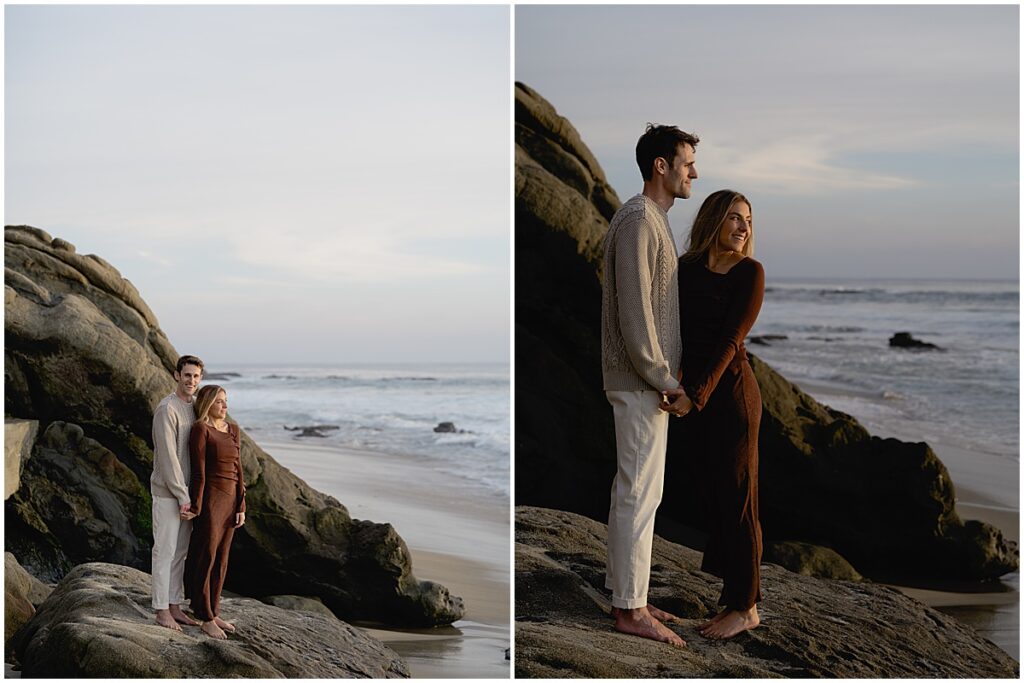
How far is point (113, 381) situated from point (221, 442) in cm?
85

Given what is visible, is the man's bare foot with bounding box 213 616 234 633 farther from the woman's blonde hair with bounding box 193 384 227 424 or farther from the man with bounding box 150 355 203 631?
the woman's blonde hair with bounding box 193 384 227 424

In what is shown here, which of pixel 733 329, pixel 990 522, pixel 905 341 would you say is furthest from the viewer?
pixel 905 341

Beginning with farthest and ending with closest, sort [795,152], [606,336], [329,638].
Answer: [795,152], [329,638], [606,336]

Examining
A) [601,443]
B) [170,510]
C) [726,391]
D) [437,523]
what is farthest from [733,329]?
[170,510]

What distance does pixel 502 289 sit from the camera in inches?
231

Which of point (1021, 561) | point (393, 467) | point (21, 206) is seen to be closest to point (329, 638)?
point (393, 467)

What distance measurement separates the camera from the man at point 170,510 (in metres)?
4.99

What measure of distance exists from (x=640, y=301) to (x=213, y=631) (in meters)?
2.14

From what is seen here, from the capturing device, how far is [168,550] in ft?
16.4

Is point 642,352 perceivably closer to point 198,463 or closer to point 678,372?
point 678,372

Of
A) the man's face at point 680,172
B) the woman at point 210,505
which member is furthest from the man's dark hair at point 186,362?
the man's face at point 680,172

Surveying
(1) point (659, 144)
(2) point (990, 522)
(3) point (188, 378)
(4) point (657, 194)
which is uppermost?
(1) point (659, 144)

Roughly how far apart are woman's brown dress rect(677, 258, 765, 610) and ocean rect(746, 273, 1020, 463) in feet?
8.25

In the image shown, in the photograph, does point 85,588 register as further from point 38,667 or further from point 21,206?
point 21,206
